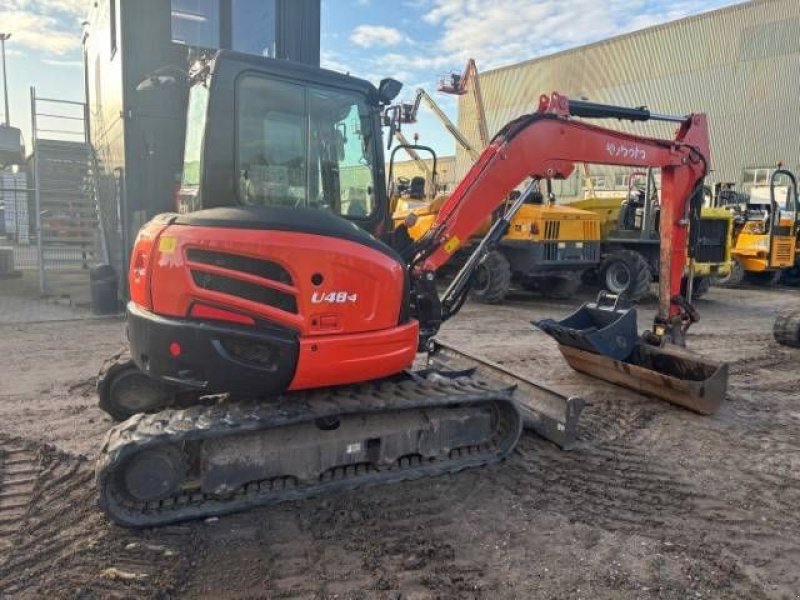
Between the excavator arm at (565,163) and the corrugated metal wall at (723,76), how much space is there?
26821 millimetres

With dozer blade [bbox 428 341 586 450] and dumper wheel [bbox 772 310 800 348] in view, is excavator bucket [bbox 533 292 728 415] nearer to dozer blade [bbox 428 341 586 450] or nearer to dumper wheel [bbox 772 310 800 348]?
dozer blade [bbox 428 341 586 450]

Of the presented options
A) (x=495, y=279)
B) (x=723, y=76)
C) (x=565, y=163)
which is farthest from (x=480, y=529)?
(x=723, y=76)

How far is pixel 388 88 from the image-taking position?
4059 mm

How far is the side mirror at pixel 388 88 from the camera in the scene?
405cm

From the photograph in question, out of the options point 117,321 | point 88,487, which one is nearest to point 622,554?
point 88,487

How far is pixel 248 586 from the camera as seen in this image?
279cm

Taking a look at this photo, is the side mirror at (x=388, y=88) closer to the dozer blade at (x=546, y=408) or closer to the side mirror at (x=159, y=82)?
the side mirror at (x=159, y=82)

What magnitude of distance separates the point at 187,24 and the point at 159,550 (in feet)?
29.6

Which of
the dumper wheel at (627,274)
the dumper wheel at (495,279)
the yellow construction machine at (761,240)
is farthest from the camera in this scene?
the yellow construction machine at (761,240)

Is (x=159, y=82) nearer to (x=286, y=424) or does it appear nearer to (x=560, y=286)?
(x=286, y=424)

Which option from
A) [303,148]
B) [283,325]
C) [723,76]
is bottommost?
[283,325]

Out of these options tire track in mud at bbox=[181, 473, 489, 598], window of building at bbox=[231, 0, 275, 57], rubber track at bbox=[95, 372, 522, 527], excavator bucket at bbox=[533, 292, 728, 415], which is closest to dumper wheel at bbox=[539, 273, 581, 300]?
excavator bucket at bbox=[533, 292, 728, 415]

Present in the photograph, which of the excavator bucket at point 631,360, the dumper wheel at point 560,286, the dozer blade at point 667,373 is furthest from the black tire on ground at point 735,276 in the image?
the dozer blade at point 667,373

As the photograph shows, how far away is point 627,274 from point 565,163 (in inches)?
297
